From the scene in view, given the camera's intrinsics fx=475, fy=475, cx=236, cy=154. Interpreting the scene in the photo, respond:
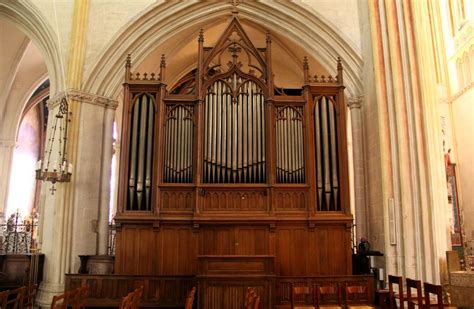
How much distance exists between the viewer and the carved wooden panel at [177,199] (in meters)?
11.2

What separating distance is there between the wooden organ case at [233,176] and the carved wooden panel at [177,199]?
0.9 inches

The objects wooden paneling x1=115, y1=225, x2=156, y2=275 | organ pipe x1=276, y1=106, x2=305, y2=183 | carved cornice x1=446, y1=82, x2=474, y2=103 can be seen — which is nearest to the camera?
wooden paneling x1=115, y1=225, x2=156, y2=275

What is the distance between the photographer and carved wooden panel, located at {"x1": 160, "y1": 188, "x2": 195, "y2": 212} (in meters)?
11.2

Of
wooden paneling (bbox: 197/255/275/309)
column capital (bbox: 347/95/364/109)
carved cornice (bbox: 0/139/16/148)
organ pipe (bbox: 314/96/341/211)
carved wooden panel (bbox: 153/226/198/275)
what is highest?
carved cornice (bbox: 0/139/16/148)

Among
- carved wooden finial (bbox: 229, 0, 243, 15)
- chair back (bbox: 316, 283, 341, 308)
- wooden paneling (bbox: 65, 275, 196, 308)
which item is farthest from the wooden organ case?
carved wooden finial (bbox: 229, 0, 243, 15)

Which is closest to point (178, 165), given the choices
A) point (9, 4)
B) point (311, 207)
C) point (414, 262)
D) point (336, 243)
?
point (311, 207)

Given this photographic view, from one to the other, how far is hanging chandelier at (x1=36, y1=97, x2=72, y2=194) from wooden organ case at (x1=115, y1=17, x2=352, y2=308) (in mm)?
1421

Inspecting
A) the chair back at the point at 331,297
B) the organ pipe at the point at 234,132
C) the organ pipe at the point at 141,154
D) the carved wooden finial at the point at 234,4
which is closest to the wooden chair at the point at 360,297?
the chair back at the point at 331,297

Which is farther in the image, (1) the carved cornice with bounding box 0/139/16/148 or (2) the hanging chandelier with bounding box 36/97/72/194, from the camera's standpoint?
(1) the carved cornice with bounding box 0/139/16/148

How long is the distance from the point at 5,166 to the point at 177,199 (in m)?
10.5

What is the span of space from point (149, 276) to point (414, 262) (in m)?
5.49

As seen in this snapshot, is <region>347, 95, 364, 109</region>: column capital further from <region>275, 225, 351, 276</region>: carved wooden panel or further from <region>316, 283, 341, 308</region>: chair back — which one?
<region>316, 283, 341, 308</region>: chair back

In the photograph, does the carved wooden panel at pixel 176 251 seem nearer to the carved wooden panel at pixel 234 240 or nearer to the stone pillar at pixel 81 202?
the carved wooden panel at pixel 234 240

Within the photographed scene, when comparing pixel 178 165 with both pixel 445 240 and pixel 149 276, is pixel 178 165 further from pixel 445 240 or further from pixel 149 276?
pixel 445 240
